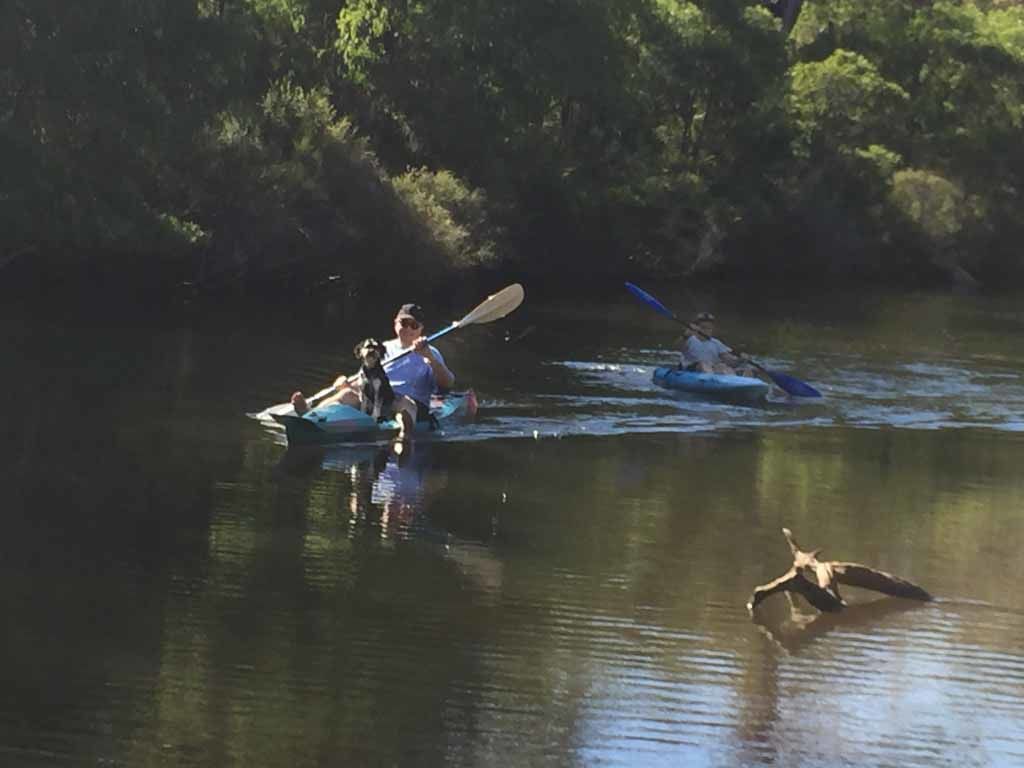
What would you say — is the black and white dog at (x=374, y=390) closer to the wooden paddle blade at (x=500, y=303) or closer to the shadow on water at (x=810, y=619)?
the wooden paddle blade at (x=500, y=303)

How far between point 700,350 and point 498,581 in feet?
37.9

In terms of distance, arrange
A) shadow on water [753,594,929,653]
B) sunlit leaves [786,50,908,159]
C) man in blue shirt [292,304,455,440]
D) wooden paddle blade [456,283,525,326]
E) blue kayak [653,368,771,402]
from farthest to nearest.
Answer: sunlit leaves [786,50,908,159]
blue kayak [653,368,771,402]
wooden paddle blade [456,283,525,326]
man in blue shirt [292,304,455,440]
shadow on water [753,594,929,653]

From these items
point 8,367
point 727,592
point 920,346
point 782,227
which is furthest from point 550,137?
point 727,592

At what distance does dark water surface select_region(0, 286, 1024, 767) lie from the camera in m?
8.42

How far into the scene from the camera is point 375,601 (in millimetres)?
10695

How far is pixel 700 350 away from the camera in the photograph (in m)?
22.6

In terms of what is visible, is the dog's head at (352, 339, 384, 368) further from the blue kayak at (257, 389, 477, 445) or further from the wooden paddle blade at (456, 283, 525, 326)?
the wooden paddle blade at (456, 283, 525, 326)

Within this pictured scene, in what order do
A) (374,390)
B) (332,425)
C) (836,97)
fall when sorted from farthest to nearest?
(836,97) < (374,390) < (332,425)

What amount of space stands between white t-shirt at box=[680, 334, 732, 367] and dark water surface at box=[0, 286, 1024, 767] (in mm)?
673

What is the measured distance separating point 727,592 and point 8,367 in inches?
489

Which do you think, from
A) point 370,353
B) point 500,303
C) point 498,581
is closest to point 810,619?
point 498,581

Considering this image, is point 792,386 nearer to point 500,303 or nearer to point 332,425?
point 500,303

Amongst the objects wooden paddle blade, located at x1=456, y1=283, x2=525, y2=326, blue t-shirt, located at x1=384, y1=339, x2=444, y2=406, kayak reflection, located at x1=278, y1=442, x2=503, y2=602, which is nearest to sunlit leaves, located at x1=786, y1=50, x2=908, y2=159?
wooden paddle blade, located at x1=456, y1=283, x2=525, y2=326

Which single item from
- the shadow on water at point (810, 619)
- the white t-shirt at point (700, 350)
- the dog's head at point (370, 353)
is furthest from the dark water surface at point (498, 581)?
the dog's head at point (370, 353)
